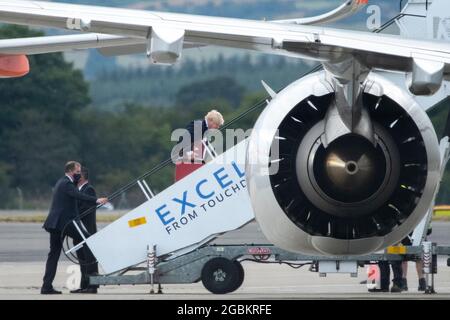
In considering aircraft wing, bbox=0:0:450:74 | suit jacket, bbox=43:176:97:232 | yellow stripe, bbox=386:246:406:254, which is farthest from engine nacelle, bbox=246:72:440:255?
suit jacket, bbox=43:176:97:232

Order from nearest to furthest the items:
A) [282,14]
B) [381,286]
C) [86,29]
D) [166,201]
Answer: [86,29] → [166,201] → [381,286] → [282,14]

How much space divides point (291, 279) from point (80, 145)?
18961mm

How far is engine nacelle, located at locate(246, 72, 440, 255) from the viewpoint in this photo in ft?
41.7

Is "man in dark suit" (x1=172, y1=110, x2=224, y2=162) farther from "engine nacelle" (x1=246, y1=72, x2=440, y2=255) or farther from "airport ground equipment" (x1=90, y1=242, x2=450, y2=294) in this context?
"engine nacelle" (x1=246, y1=72, x2=440, y2=255)

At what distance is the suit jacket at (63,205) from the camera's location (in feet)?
62.7

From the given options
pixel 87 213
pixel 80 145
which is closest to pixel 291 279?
pixel 87 213

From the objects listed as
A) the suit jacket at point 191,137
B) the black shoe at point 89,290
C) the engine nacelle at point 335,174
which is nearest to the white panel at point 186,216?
the black shoe at point 89,290

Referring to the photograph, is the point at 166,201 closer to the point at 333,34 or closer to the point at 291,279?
the point at 291,279

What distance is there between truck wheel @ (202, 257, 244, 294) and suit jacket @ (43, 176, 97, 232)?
222 cm

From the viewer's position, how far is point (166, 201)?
1809cm

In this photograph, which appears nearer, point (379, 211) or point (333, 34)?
point (333, 34)
